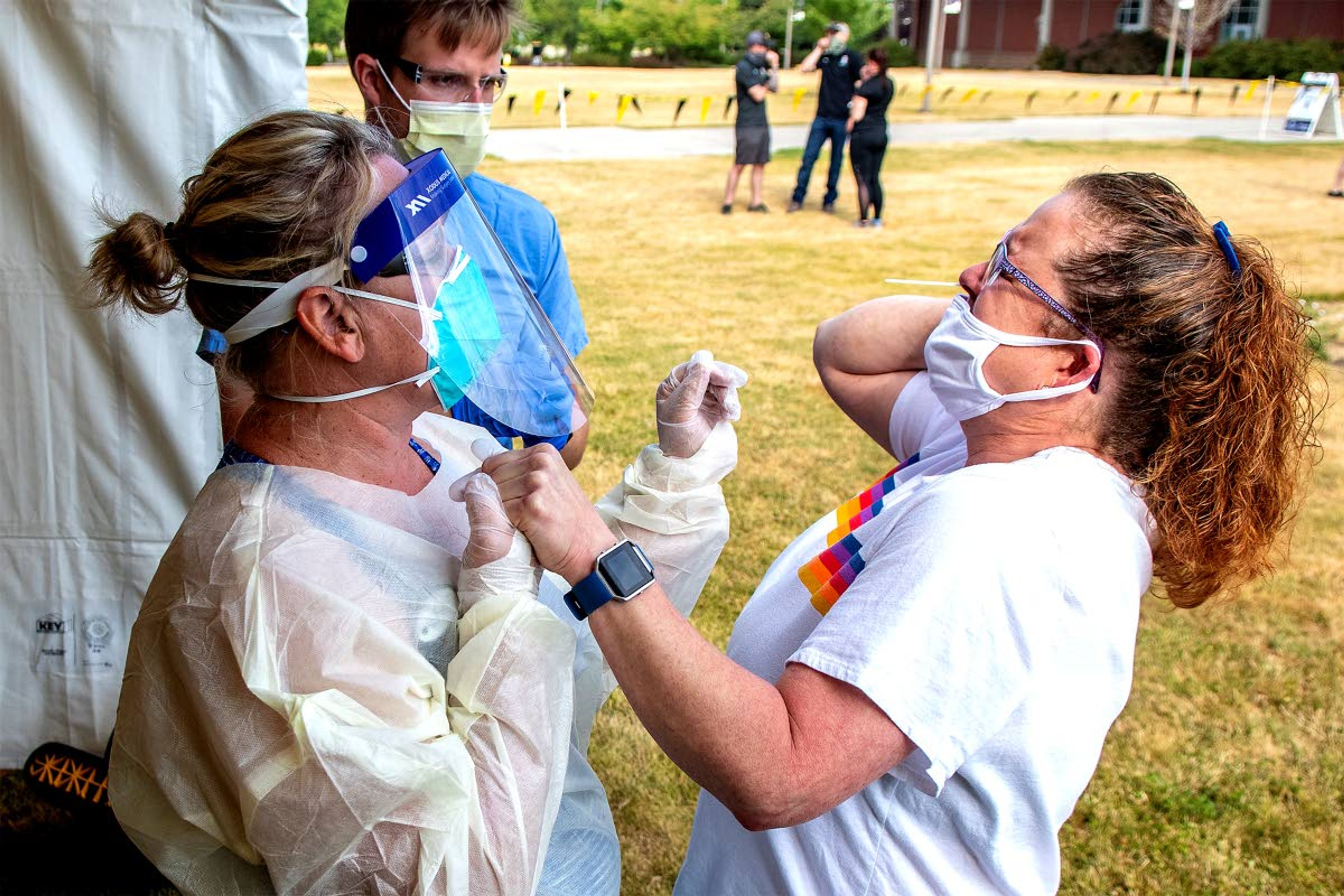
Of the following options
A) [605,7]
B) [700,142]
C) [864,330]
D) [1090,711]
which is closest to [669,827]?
[864,330]

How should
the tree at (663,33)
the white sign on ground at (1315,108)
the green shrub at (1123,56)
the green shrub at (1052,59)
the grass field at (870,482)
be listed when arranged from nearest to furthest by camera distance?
the grass field at (870,482), the white sign on ground at (1315,108), the green shrub at (1123,56), the green shrub at (1052,59), the tree at (663,33)

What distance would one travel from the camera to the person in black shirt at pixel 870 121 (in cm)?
1305

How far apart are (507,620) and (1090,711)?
2.81 ft

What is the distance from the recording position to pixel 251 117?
2930 mm

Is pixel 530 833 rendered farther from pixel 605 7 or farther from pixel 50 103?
pixel 605 7

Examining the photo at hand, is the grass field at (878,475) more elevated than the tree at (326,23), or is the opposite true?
the tree at (326,23)

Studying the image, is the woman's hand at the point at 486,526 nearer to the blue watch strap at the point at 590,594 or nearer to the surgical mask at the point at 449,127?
the blue watch strap at the point at 590,594

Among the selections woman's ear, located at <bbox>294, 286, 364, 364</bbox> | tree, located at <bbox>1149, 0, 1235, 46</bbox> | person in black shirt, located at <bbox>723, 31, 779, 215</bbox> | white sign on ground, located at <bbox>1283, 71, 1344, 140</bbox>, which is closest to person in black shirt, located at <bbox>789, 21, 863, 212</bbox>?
person in black shirt, located at <bbox>723, 31, 779, 215</bbox>

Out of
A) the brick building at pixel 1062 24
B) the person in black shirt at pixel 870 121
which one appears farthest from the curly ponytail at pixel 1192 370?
the brick building at pixel 1062 24

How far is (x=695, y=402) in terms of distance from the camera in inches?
77.5

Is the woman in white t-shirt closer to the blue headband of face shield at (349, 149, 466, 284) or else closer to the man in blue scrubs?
the blue headband of face shield at (349, 149, 466, 284)

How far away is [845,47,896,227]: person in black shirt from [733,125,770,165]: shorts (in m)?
1.06

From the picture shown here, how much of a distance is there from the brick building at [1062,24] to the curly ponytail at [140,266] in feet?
173

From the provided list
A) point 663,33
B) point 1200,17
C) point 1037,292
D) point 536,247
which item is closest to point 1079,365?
point 1037,292
